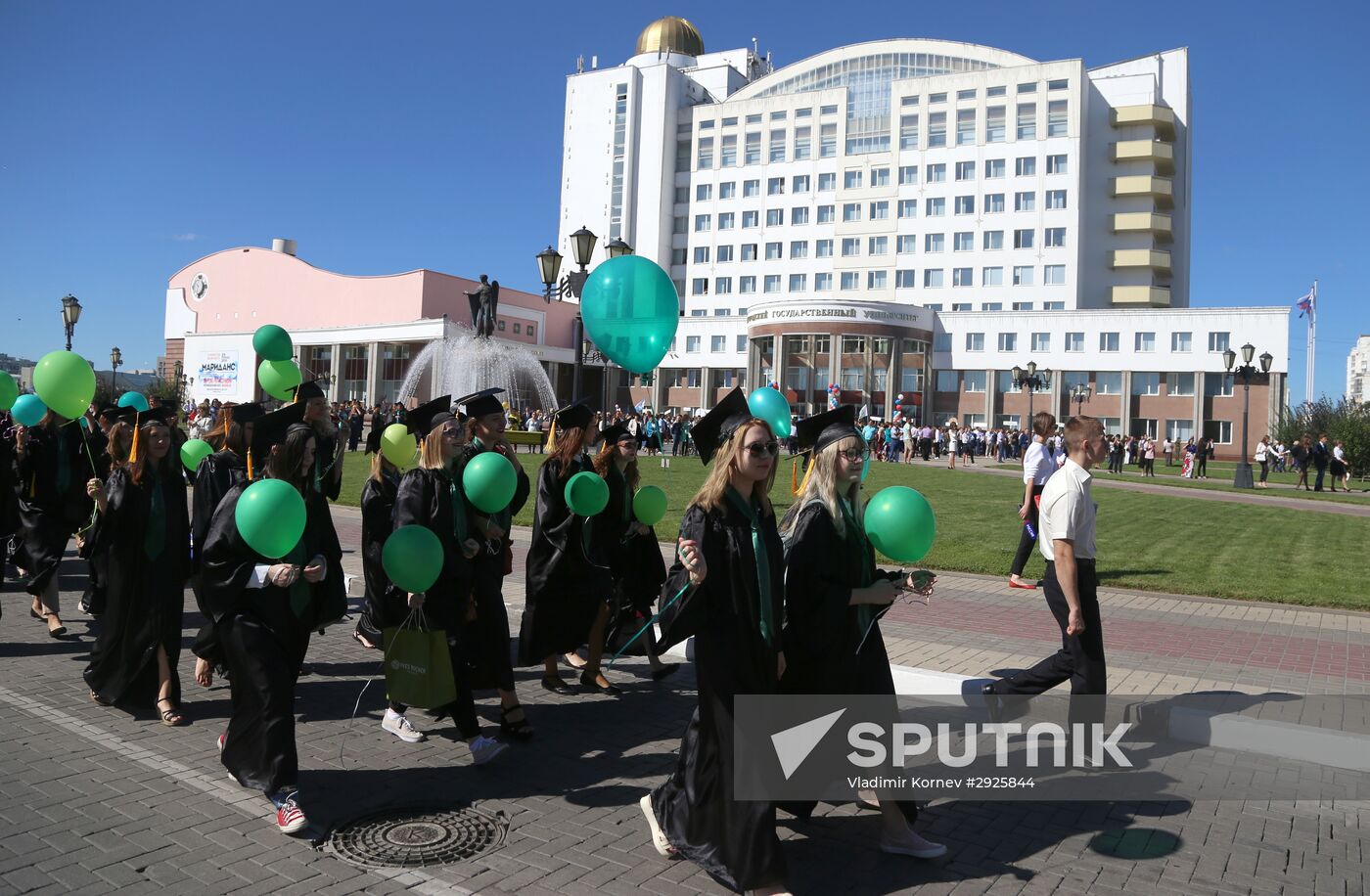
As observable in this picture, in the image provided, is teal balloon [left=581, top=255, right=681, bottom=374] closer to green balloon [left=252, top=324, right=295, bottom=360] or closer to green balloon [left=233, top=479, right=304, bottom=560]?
green balloon [left=252, top=324, right=295, bottom=360]

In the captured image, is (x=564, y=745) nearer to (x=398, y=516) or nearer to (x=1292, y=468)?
(x=398, y=516)

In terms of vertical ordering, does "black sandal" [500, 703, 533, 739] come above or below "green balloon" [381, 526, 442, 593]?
below

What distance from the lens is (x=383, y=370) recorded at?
64.4 meters

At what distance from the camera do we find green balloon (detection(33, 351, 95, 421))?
22.0ft

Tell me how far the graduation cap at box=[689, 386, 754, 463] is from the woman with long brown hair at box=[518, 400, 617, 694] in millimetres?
2456

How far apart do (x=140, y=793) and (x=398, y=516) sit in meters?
1.84

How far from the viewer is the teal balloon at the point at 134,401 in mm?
7559

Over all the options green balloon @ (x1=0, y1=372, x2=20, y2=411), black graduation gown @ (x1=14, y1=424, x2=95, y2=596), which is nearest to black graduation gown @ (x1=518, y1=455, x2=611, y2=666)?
black graduation gown @ (x1=14, y1=424, x2=95, y2=596)

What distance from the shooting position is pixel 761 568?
399 centimetres

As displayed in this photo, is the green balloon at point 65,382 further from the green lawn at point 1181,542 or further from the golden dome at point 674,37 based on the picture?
the golden dome at point 674,37

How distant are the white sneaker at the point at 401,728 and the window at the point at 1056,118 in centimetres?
7503

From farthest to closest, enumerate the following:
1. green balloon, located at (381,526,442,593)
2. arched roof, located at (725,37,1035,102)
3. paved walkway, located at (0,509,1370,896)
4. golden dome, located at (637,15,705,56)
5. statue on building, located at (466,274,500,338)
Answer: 1. golden dome, located at (637,15,705,56)
2. arched roof, located at (725,37,1035,102)
3. statue on building, located at (466,274,500,338)
4. green balloon, located at (381,526,442,593)
5. paved walkway, located at (0,509,1370,896)

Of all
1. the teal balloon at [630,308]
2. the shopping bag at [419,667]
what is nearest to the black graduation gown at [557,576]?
the shopping bag at [419,667]

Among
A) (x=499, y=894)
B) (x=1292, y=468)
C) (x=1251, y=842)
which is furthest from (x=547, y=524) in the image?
(x=1292, y=468)
